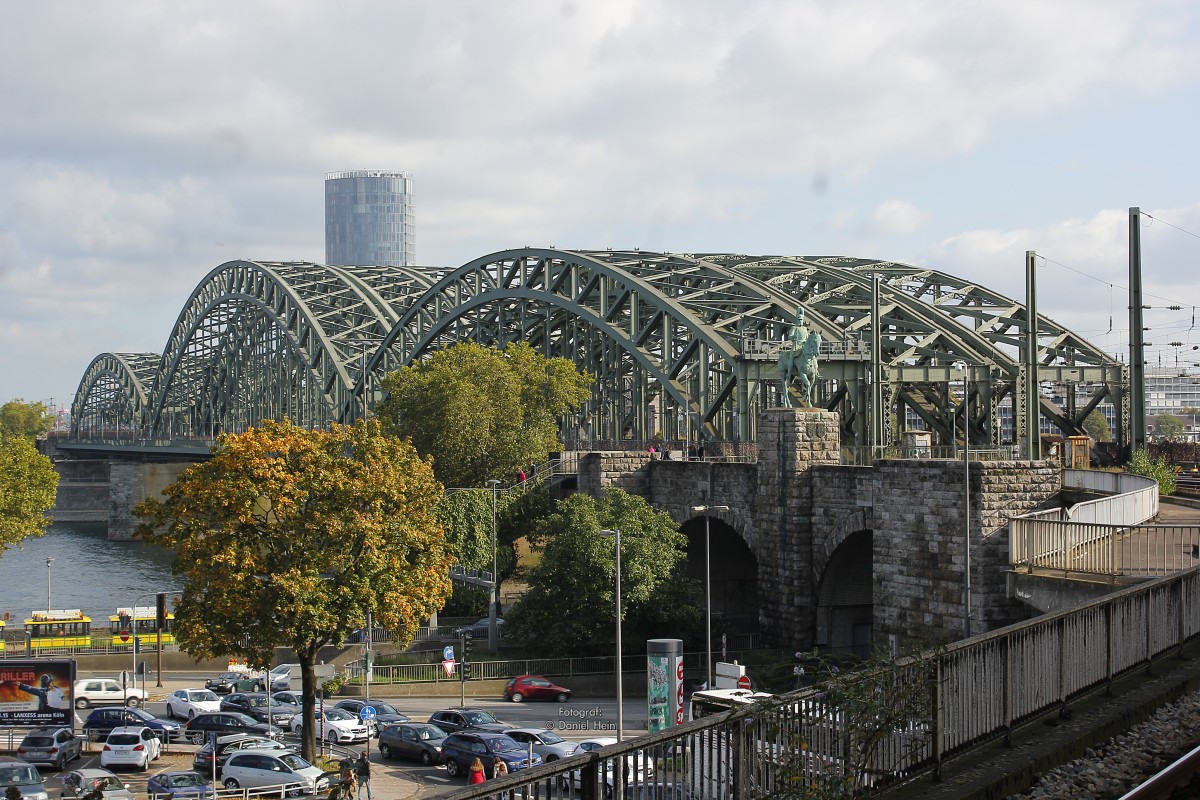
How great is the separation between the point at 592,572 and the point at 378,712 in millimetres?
10385

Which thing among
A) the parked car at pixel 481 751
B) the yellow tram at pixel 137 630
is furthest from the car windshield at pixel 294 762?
the yellow tram at pixel 137 630

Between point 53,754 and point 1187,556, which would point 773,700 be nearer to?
point 1187,556

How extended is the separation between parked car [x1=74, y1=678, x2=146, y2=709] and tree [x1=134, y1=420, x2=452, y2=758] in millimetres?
16639

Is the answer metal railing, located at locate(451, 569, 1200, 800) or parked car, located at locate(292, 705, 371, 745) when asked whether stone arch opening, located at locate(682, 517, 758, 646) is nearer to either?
parked car, located at locate(292, 705, 371, 745)

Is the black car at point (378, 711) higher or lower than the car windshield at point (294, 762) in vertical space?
lower

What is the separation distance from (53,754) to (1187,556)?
3137cm

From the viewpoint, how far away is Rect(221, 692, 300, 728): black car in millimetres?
45406

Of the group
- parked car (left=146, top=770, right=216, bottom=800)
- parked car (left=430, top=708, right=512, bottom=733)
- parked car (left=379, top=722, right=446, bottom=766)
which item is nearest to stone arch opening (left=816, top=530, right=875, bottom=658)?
parked car (left=430, top=708, right=512, bottom=733)

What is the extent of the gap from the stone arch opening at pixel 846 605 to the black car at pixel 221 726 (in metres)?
19.9

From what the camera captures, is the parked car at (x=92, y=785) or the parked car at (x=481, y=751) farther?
→ the parked car at (x=481, y=751)

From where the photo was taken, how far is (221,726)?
42.1 metres

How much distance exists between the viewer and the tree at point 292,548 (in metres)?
35.1

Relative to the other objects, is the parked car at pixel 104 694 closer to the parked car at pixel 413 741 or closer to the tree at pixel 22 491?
the parked car at pixel 413 741

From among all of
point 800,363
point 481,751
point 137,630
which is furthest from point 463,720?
point 137,630
